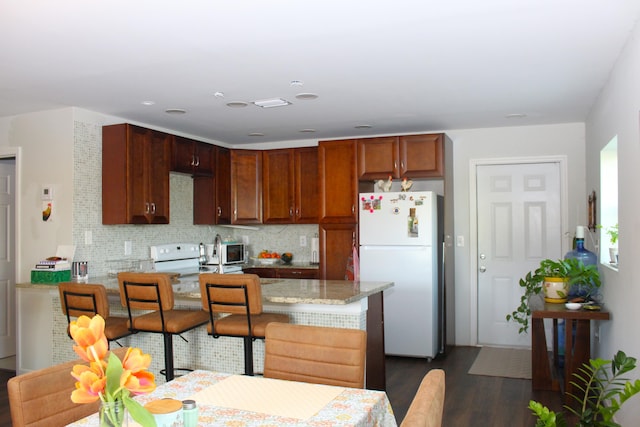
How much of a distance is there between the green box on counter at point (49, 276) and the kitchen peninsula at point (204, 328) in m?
0.06

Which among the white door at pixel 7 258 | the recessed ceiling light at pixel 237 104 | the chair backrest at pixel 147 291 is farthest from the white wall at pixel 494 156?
the white door at pixel 7 258

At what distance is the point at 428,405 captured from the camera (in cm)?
126

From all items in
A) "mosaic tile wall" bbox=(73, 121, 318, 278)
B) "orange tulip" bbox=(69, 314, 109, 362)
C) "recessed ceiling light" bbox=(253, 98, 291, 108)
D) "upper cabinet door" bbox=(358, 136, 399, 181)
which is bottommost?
"orange tulip" bbox=(69, 314, 109, 362)

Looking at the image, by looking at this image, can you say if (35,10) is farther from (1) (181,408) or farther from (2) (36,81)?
(1) (181,408)

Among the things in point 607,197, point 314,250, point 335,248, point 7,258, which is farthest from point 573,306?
point 7,258

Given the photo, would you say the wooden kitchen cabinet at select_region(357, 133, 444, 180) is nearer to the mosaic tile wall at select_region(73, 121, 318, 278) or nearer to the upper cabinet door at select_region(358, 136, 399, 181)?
the upper cabinet door at select_region(358, 136, 399, 181)

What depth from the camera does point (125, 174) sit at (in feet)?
15.4

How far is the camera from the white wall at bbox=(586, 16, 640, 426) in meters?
2.75

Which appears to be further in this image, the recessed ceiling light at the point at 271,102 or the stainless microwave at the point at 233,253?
the stainless microwave at the point at 233,253

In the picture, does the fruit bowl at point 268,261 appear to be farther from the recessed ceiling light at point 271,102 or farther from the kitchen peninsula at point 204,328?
the recessed ceiling light at point 271,102

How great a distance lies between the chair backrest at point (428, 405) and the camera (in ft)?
3.81

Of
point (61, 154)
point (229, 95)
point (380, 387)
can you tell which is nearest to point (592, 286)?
point (380, 387)

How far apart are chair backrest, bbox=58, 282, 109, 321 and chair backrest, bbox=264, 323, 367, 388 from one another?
5.63ft

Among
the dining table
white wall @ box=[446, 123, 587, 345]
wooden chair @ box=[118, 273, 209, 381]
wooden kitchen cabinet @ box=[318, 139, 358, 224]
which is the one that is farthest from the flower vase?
white wall @ box=[446, 123, 587, 345]
